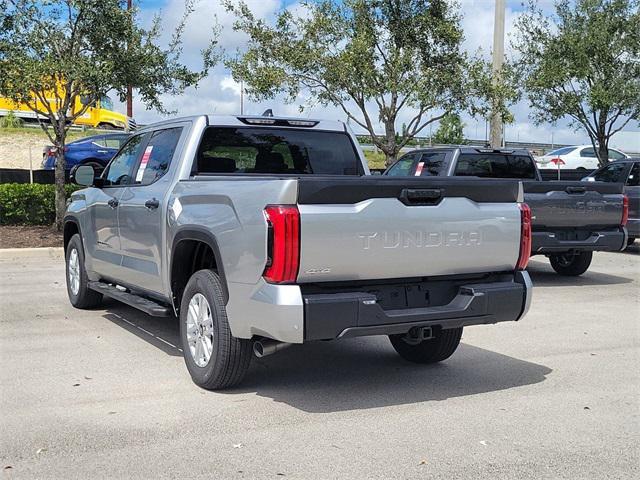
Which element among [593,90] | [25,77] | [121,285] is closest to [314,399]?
[121,285]

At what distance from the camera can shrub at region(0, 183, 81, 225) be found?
601 inches

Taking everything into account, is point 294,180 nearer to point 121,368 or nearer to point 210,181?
point 210,181

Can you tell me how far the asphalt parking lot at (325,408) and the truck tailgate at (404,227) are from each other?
0.94 meters

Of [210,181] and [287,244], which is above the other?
[210,181]

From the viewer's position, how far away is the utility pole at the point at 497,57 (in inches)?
655

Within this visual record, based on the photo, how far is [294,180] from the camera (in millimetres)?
4508

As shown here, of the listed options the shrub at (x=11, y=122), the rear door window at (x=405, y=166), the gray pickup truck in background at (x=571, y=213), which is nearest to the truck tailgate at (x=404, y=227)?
the gray pickup truck in background at (x=571, y=213)

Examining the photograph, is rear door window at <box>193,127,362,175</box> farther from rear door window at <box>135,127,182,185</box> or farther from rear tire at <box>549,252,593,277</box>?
rear tire at <box>549,252,593,277</box>

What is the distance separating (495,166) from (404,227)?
741 cm

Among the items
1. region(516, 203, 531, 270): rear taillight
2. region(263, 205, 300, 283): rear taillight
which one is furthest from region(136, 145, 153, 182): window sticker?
region(516, 203, 531, 270): rear taillight

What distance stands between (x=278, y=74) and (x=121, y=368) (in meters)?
11.3

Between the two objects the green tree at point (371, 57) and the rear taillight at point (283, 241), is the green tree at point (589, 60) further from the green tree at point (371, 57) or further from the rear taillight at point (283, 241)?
the rear taillight at point (283, 241)

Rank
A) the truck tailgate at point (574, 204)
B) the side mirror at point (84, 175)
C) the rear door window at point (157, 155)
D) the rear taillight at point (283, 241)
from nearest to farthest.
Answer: the rear taillight at point (283, 241) → the rear door window at point (157, 155) → the side mirror at point (84, 175) → the truck tailgate at point (574, 204)

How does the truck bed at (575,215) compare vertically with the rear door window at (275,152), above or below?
below
